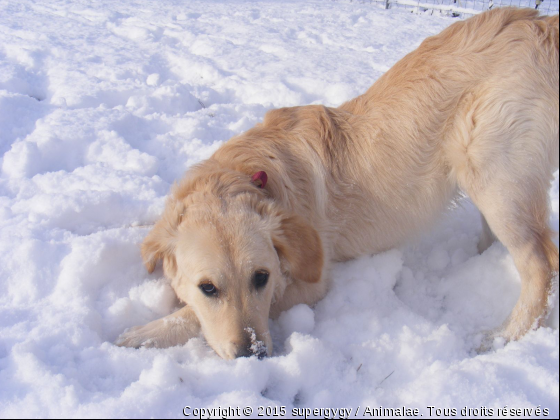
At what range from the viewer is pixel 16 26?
6473 mm

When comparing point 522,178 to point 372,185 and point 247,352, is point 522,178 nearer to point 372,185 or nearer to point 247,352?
point 372,185

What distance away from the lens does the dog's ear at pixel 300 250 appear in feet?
8.44

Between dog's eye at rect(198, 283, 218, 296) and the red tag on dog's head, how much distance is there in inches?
27.7

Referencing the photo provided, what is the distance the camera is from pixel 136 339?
231 centimetres

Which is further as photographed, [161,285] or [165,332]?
[161,285]

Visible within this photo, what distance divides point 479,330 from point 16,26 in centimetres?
731

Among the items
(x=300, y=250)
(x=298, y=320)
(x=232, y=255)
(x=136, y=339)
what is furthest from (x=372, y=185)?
(x=136, y=339)

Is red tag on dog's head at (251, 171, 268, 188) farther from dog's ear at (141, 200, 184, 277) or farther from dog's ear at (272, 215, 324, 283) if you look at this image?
dog's ear at (141, 200, 184, 277)

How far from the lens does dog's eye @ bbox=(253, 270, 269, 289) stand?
2388 mm

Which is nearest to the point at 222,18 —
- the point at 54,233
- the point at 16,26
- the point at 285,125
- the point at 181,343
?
the point at 16,26

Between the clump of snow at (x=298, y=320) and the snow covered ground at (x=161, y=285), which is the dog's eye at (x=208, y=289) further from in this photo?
the clump of snow at (x=298, y=320)

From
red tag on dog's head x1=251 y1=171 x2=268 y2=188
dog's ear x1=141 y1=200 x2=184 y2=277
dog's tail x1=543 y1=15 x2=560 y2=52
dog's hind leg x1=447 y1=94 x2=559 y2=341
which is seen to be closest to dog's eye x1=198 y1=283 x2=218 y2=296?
dog's ear x1=141 y1=200 x2=184 y2=277

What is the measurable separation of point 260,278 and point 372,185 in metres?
1.13

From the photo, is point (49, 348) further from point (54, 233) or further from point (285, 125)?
point (285, 125)
